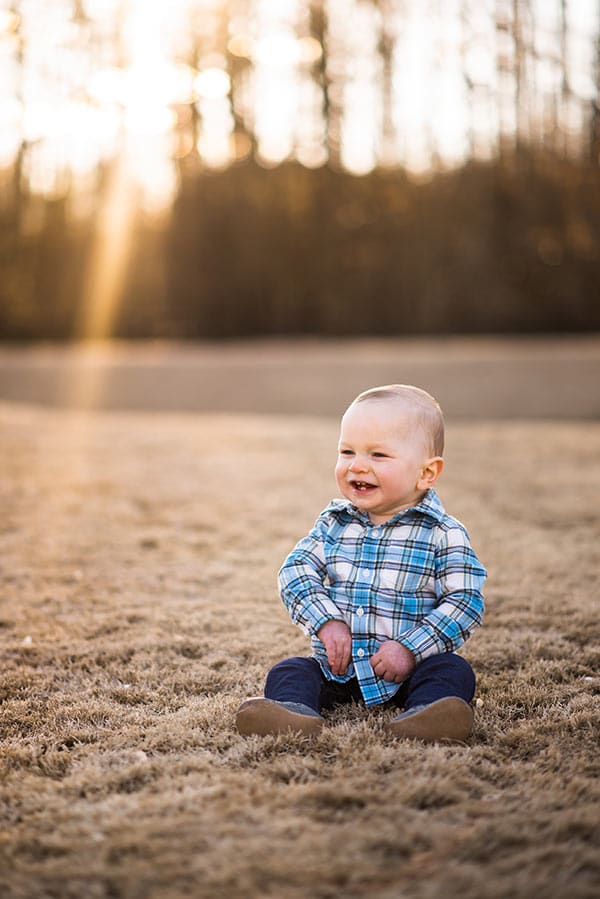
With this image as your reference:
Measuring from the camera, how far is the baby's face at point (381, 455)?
222 centimetres

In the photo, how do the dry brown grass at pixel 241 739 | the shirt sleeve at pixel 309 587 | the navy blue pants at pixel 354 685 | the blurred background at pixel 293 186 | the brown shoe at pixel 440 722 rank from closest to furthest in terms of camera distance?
the dry brown grass at pixel 241 739 < the brown shoe at pixel 440 722 < the navy blue pants at pixel 354 685 < the shirt sleeve at pixel 309 587 < the blurred background at pixel 293 186

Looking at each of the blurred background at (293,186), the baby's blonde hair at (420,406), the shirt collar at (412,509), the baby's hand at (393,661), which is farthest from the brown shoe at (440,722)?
the blurred background at (293,186)

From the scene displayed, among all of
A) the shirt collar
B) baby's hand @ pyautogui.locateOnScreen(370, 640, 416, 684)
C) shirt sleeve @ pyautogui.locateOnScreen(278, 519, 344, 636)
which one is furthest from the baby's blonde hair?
baby's hand @ pyautogui.locateOnScreen(370, 640, 416, 684)

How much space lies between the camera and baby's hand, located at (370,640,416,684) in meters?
2.10

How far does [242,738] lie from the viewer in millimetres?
1975

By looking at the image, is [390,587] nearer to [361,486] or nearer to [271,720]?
[361,486]

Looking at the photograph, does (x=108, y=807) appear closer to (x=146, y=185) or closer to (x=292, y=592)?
(x=292, y=592)

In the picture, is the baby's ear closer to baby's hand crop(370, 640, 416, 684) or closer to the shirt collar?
the shirt collar

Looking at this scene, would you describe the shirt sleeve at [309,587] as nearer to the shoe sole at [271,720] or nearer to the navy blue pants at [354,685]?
the navy blue pants at [354,685]

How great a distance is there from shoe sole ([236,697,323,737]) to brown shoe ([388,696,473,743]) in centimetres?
19

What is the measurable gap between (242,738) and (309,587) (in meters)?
0.39

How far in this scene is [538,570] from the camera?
3.44 meters

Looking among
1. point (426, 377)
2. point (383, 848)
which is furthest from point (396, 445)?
point (426, 377)

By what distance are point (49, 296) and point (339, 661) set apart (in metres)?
20.6
